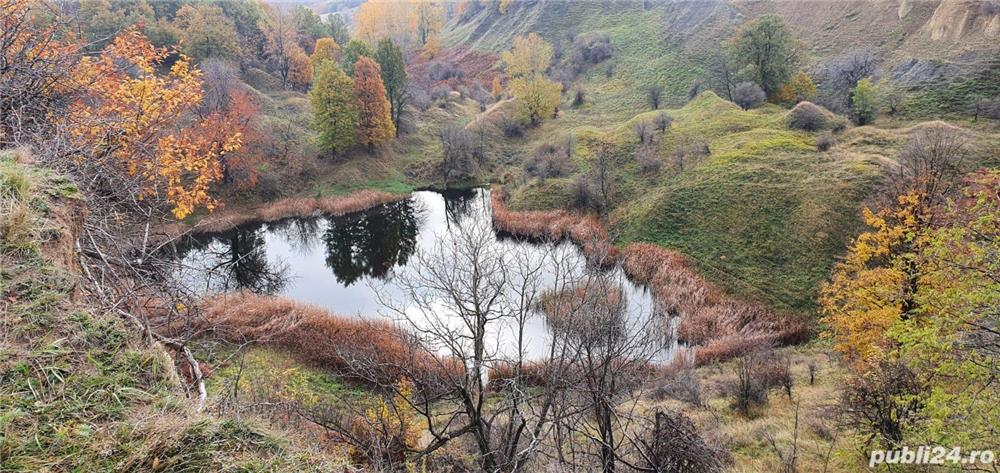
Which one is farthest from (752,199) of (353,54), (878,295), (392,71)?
(353,54)

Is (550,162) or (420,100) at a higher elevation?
(420,100)

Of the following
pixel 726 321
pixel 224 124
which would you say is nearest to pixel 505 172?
pixel 224 124

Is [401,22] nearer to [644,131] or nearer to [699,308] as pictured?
[644,131]

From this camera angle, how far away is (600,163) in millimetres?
33875

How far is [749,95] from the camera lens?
136 feet

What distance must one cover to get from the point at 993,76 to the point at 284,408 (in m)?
47.9

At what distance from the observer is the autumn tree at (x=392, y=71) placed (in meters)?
47.2

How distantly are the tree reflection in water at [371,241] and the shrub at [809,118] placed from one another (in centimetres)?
2870

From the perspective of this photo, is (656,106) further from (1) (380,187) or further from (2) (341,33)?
(2) (341,33)

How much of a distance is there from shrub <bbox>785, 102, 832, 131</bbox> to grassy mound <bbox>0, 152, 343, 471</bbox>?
38.4 m

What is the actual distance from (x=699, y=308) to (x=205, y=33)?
181 ft

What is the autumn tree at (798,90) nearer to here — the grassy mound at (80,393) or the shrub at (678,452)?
the shrub at (678,452)

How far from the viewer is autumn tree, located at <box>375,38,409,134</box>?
4719cm

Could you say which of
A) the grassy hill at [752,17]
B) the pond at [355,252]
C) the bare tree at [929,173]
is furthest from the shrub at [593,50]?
the bare tree at [929,173]
